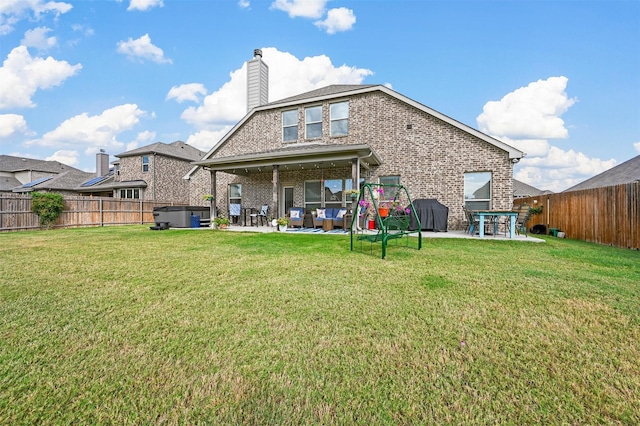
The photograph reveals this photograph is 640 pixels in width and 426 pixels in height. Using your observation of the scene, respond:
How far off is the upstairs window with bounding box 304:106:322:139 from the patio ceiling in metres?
1.93

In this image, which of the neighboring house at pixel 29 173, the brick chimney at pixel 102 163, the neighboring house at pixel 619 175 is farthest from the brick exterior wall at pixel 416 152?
the neighboring house at pixel 29 173

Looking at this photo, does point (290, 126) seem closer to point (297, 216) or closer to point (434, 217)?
point (297, 216)

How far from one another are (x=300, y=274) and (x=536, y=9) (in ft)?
41.6

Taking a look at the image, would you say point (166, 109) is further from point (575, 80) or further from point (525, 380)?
point (575, 80)

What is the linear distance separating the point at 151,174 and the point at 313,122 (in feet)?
50.5

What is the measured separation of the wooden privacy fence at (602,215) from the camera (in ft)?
23.6

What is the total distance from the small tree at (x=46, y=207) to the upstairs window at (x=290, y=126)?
38.3 ft

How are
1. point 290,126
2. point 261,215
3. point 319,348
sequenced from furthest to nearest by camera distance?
point 290,126
point 261,215
point 319,348

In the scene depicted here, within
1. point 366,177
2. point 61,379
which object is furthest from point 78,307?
point 366,177

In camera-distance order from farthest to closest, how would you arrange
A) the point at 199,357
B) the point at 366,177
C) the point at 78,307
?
1. the point at 366,177
2. the point at 78,307
3. the point at 199,357

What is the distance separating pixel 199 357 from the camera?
1.92m

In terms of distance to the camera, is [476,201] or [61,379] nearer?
[61,379]

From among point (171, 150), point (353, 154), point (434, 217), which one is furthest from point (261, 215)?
point (171, 150)

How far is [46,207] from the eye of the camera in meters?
12.9
